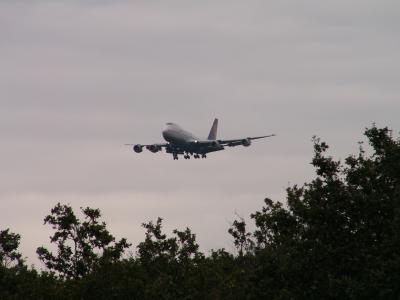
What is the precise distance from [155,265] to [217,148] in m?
75.0

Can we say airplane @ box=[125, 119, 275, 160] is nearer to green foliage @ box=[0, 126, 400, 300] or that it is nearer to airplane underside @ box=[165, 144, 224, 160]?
airplane underside @ box=[165, 144, 224, 160]

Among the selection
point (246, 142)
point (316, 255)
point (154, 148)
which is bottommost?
point (316, 255)

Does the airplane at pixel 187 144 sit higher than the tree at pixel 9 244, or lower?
higher

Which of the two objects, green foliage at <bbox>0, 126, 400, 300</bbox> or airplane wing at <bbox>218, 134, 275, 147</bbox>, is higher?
airplane wing at <bbox>218, 134, 275, 147</bbox>

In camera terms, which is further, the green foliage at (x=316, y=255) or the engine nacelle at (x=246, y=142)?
the engine nacelle at (x=246, y=142)

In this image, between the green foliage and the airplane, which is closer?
the green foliage

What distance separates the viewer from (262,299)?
58.7 meters

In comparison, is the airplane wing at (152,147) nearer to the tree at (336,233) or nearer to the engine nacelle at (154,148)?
the engine nacelle at (154,148)

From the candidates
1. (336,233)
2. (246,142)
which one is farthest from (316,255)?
(246,142)

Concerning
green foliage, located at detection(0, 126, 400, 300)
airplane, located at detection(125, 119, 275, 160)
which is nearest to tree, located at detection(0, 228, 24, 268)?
green foliage, located at detection(0, 126, 400, 300)

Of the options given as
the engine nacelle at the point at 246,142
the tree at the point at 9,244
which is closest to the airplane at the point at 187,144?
the engine nacelle at the point at 246,142

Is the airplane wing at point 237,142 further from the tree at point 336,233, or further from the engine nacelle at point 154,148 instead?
the tree at point 336,233

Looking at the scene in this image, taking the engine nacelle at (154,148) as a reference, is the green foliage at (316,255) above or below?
below

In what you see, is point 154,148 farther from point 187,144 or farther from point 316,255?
point 316,255
